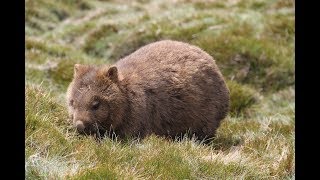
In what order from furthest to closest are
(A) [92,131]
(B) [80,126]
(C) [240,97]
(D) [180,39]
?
(D) [180,39]
(C) [240,97]
(A) [92,131]
(B) [80,126]

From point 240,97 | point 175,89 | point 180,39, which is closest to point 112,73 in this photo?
point 175,89

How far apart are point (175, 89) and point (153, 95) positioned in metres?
0.39

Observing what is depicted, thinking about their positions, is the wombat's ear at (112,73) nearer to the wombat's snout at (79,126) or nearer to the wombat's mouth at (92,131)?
the wombat's mouth at (92,131)

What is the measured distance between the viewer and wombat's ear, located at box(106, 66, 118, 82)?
7.22 m

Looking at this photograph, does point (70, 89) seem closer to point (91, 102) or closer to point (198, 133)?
point (91, 102)

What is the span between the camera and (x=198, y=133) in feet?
26.9

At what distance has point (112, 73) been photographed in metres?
7.25

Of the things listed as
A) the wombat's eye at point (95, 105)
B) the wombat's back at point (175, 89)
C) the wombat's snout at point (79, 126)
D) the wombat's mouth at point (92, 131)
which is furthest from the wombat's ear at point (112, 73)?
the wombat's snout at point (79, 126)

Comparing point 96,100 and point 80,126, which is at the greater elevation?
point 96,100

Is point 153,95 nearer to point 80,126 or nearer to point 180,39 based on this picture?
point 80,126

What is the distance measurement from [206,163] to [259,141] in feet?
5.96

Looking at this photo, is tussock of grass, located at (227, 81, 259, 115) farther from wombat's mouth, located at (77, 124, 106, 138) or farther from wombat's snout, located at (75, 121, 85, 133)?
wombat's snout, located at (75, 121, 85, 133)

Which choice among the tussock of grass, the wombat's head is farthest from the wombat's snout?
the tussock of grass
